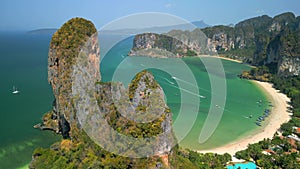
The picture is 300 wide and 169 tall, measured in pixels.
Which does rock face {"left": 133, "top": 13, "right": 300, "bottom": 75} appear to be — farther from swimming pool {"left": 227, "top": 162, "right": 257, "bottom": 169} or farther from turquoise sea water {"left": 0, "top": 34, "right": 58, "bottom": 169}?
turquoise sea water {"left": 0, "top": 34, "right": 58, "bottom": 169}

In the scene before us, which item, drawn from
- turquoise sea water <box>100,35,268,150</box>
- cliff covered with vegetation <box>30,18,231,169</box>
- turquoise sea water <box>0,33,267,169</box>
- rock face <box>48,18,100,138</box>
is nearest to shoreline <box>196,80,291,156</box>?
turquoise sea water <box>100,35,268,150</box>

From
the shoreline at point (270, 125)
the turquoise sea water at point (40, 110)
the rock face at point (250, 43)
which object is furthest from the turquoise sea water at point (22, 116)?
the rock face at point (250, 43)

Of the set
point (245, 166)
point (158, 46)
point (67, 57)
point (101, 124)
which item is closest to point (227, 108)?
point (245, 166)

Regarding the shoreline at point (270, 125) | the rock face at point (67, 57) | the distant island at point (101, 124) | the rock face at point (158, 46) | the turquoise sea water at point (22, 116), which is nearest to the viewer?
the distant island at point (101, 124)

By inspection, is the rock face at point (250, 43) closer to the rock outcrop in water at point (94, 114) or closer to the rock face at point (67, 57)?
the rock face at point (67, 57)

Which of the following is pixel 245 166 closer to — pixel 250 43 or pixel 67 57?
pixel 67 57

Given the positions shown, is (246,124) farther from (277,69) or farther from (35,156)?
(277,69)

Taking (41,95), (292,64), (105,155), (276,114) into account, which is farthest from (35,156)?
(292,64)
